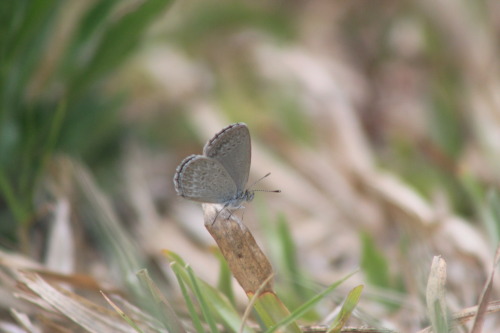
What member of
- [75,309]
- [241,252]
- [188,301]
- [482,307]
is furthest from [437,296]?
[75,309]

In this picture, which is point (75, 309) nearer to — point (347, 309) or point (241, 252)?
point (241, 252)

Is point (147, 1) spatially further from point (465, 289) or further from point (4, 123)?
point (465, 289)

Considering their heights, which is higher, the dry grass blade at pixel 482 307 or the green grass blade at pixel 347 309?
the green grass blade at pixel 347 309

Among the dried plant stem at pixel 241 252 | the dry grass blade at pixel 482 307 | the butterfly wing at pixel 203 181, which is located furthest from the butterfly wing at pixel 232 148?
the dry grass blade at pixel 482 307

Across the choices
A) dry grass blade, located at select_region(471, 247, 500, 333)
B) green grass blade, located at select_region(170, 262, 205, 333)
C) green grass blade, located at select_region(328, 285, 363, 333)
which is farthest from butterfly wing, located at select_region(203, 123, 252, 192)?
dry grass blade, located at select_region(471, 247, 500, 333)

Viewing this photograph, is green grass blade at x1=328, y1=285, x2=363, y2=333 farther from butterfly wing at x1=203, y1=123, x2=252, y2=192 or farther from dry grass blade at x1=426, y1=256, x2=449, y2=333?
butterfly wing at x1=203, y1=123, x2=252, y2=192

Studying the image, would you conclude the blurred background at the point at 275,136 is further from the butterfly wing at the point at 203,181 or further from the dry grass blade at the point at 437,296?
the butterfly wing at the point at 203,181

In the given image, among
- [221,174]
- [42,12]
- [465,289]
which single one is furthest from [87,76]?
[465,289]
